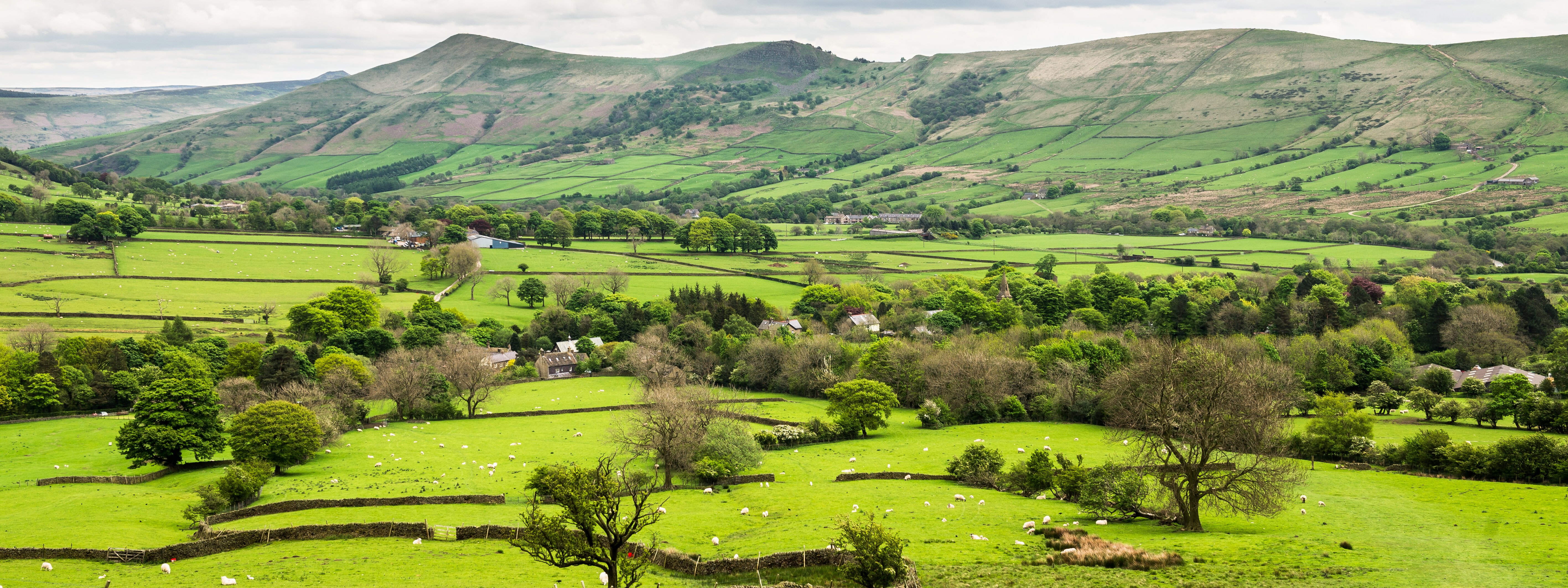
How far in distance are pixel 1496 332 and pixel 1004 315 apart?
43152mm

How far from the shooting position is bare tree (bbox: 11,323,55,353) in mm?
68688

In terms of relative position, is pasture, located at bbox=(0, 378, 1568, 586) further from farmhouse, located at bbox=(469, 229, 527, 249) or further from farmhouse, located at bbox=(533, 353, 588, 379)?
farmhouse, located at bbox=(469, 229, 527, 249)

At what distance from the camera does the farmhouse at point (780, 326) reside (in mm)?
91562

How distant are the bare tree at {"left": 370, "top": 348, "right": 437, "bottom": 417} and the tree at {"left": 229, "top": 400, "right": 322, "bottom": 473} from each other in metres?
15.2

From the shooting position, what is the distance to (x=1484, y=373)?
73812mm

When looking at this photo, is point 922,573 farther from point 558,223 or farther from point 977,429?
point 558,223

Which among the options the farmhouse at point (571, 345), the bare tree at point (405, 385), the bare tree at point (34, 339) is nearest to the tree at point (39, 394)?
the bare tree at point (34, 339)

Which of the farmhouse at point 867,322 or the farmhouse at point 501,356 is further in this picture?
the farmhouse at point 867,322

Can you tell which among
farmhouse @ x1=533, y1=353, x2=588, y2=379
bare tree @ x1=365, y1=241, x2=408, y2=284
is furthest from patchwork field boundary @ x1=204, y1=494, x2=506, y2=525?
bare tree @ x1=365, y1=241, x2=408, y2=284

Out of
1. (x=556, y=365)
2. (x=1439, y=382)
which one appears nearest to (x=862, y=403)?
(x=556, y=365)

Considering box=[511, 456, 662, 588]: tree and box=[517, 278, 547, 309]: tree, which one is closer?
box=[511, 456, 662, 588]: tree

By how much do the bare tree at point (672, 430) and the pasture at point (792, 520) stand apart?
251cm

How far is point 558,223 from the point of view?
144875mm

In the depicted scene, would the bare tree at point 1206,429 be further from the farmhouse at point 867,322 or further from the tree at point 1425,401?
the farmhouse at point 867,322
